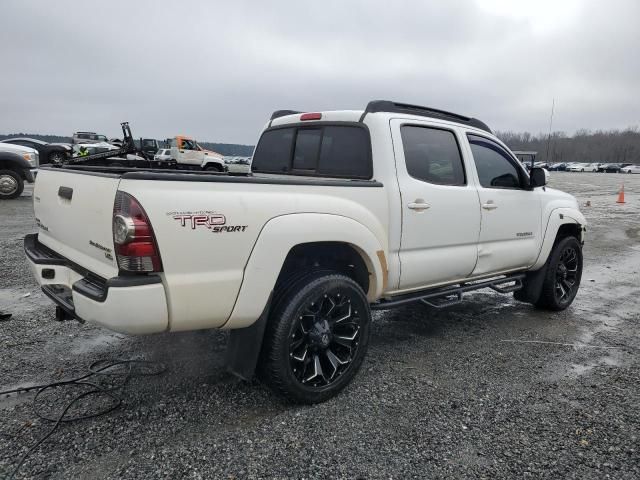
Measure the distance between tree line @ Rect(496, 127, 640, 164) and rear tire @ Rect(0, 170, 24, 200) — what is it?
10022 centimetres

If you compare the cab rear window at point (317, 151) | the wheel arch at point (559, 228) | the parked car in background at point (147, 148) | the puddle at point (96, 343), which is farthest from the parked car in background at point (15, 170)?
the wheel arch at point (559, 228)

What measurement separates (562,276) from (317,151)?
3218 mm

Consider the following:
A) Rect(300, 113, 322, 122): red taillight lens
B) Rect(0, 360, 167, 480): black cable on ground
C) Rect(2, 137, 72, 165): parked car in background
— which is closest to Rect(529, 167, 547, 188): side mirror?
Rect(300, 113, 322, 122): red taillight lens

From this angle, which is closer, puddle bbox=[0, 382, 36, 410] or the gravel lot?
the gravel lot

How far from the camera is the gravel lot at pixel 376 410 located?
8.36 ft

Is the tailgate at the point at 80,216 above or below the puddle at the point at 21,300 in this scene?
above

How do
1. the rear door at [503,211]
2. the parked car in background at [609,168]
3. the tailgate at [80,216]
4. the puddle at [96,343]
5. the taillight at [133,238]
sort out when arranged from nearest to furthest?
the taillight at [133,238] < the tailgate at [80,216] < the puddle at [96,343] < the rear door at [503,211] < the parked car in background at [609,168]

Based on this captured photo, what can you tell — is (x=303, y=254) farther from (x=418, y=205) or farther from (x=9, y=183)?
(x=9, y=183)

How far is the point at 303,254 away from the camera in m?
3.26

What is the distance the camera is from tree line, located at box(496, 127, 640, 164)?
333ft

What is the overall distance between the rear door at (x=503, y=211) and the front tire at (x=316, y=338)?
1570 mm

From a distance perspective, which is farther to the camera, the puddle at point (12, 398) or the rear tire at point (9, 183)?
the rear tire at point (9, 183)

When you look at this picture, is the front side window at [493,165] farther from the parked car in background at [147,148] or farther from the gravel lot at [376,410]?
the parked car in background at [147,148]

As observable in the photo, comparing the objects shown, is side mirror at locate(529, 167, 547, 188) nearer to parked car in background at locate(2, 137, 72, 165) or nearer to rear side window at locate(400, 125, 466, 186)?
rear side window at locate(400, 125, 466, 186)
